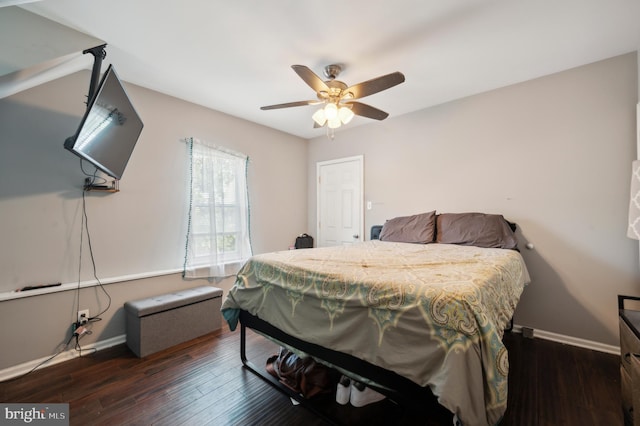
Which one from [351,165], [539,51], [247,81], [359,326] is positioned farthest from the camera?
[351,165]

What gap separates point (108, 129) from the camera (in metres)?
2.08

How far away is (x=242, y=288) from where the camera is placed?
1.98 meters

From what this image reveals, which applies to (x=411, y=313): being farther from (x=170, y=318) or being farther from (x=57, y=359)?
(x=57, y=359)

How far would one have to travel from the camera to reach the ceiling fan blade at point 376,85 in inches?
74.7

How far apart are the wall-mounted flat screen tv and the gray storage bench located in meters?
1.26

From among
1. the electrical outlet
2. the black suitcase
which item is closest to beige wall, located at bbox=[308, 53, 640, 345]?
the black suitcase

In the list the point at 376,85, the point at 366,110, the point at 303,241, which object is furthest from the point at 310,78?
the point at 303,241

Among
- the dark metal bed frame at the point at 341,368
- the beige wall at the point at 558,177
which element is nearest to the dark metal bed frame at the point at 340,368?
the dark metal bed frame at the point at 341,368

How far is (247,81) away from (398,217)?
2.41 m

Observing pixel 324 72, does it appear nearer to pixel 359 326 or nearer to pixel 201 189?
pixel 201 189

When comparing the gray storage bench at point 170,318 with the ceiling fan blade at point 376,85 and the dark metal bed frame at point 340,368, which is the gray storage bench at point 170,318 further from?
the ceiling fan blade at point 376,85

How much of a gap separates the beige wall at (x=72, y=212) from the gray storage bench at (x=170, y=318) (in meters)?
0.29

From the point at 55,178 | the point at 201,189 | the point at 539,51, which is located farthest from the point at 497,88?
the point at 55,178

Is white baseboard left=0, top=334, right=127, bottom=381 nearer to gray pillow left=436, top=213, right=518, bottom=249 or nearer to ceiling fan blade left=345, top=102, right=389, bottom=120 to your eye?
ceiling fan blade left=345, top=102, right=389, bottom=120
